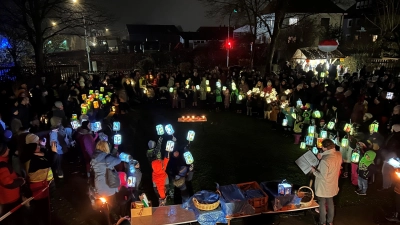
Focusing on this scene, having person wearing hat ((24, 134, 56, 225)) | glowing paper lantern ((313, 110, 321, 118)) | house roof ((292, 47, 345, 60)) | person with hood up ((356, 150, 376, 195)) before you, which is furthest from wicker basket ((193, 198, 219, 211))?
house roof ((292, 47, 345, 60))

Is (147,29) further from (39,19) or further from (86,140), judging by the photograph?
(86,140)

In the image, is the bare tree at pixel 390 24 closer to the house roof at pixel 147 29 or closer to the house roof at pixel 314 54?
the house roof at pixel 314 54

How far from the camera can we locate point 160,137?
818 cm

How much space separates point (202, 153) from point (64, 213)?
4.81m

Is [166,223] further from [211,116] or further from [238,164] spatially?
[211,116]

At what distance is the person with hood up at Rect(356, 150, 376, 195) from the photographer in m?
6.89

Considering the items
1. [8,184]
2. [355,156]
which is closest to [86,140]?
[8,184]

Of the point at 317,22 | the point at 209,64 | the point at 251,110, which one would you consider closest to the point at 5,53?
the point at 209,64

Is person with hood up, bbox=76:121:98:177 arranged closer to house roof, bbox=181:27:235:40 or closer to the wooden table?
the wooden table

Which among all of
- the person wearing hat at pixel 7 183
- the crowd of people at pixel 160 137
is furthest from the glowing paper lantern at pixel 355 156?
the person wearing hat at pixel 7 183

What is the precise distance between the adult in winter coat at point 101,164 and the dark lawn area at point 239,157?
133 centimetres

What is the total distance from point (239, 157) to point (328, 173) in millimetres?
4431

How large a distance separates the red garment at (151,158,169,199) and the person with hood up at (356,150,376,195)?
15.0 feet

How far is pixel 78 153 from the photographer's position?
30.3 ft
